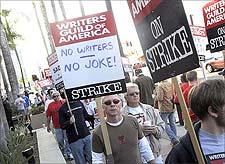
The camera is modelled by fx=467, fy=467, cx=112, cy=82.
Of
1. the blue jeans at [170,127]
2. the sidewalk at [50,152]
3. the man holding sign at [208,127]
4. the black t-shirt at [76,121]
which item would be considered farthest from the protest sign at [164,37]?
the blue jeans at [170,127]

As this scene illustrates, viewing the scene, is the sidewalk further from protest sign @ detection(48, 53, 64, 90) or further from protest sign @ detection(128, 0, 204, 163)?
protest sign @ detection(128, 0, 204, 163)

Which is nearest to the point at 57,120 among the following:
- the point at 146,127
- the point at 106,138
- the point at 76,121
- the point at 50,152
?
the point at 50,152

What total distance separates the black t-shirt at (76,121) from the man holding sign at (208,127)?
17.0 feet

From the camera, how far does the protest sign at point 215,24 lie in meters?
7.47

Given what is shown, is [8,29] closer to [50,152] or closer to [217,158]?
[50,152]

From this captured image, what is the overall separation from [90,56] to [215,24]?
3299 mm

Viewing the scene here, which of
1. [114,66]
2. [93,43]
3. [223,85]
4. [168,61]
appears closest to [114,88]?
[114,66]

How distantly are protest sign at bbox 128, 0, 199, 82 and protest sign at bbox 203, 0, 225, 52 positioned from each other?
3686 millimetres

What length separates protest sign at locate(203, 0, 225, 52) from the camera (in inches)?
294

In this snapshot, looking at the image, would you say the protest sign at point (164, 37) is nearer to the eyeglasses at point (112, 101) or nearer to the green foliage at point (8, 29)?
the eyeglasses at point (112, 101)

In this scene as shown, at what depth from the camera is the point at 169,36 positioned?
128 inches

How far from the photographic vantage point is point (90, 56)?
5.21 meters

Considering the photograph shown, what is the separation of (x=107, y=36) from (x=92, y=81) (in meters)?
0.58

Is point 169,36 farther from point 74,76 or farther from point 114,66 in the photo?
point 74,76
